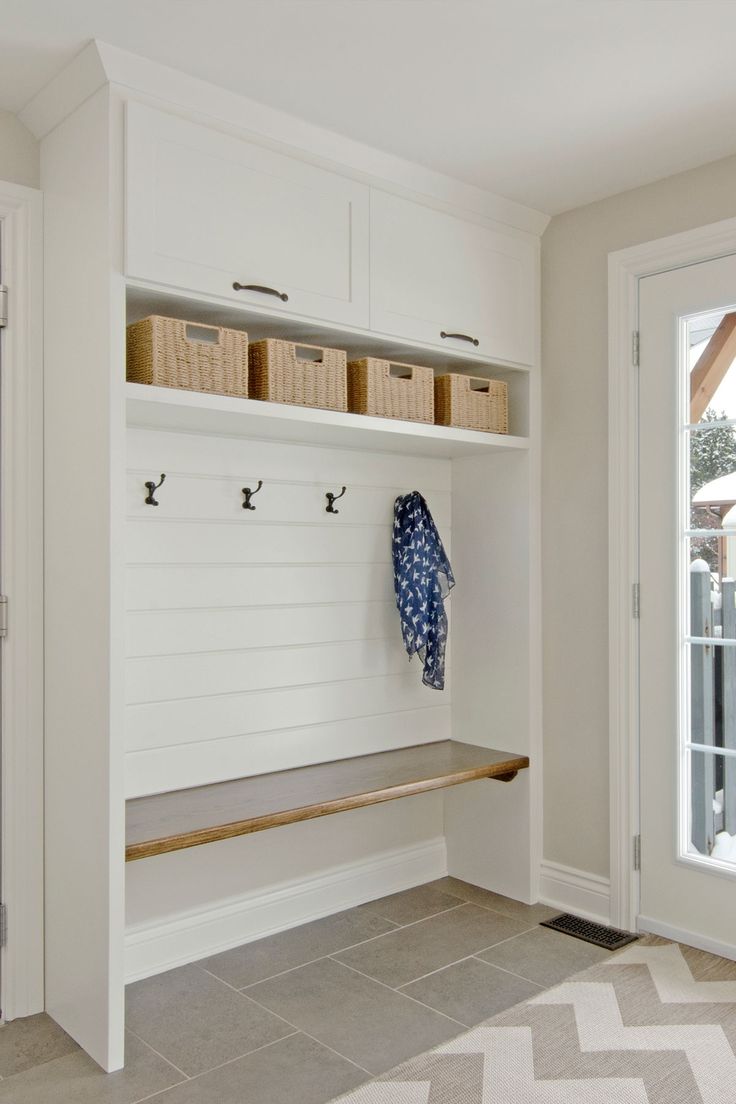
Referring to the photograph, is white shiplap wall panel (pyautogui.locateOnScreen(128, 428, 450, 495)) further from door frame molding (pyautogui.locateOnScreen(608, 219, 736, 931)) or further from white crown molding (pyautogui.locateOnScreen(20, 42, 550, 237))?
white crown molding (pyautogui.locateOnScreen(20, 42, 550, 237))

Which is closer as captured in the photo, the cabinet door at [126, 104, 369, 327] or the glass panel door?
the cabinet door at [126, 104, 369, 327]

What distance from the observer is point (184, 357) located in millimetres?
2471

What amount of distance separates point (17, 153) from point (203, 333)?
697 mm

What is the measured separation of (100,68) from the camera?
7.43 ft

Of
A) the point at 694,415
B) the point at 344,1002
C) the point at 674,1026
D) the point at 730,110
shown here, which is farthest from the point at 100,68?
the point at 674,1026

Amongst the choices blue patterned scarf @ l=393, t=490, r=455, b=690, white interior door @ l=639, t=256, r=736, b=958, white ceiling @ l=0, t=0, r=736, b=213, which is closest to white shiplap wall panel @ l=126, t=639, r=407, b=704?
blue patterned scarf @ l=393, t=490, r=455, b=690

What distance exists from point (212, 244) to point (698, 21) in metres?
1.29

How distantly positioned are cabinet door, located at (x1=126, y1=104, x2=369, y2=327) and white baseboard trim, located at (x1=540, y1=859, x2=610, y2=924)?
80.5 inches

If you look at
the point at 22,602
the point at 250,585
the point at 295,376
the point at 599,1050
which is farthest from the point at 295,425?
the point at 599,1050

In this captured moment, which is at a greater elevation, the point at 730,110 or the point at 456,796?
the point at 730,110

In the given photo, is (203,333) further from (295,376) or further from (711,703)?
(711,703)

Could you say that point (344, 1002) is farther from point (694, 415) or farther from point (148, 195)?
point (148, 195)

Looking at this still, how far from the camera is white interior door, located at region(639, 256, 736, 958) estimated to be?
290 cm

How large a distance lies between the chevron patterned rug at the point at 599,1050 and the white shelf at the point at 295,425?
173 cm
